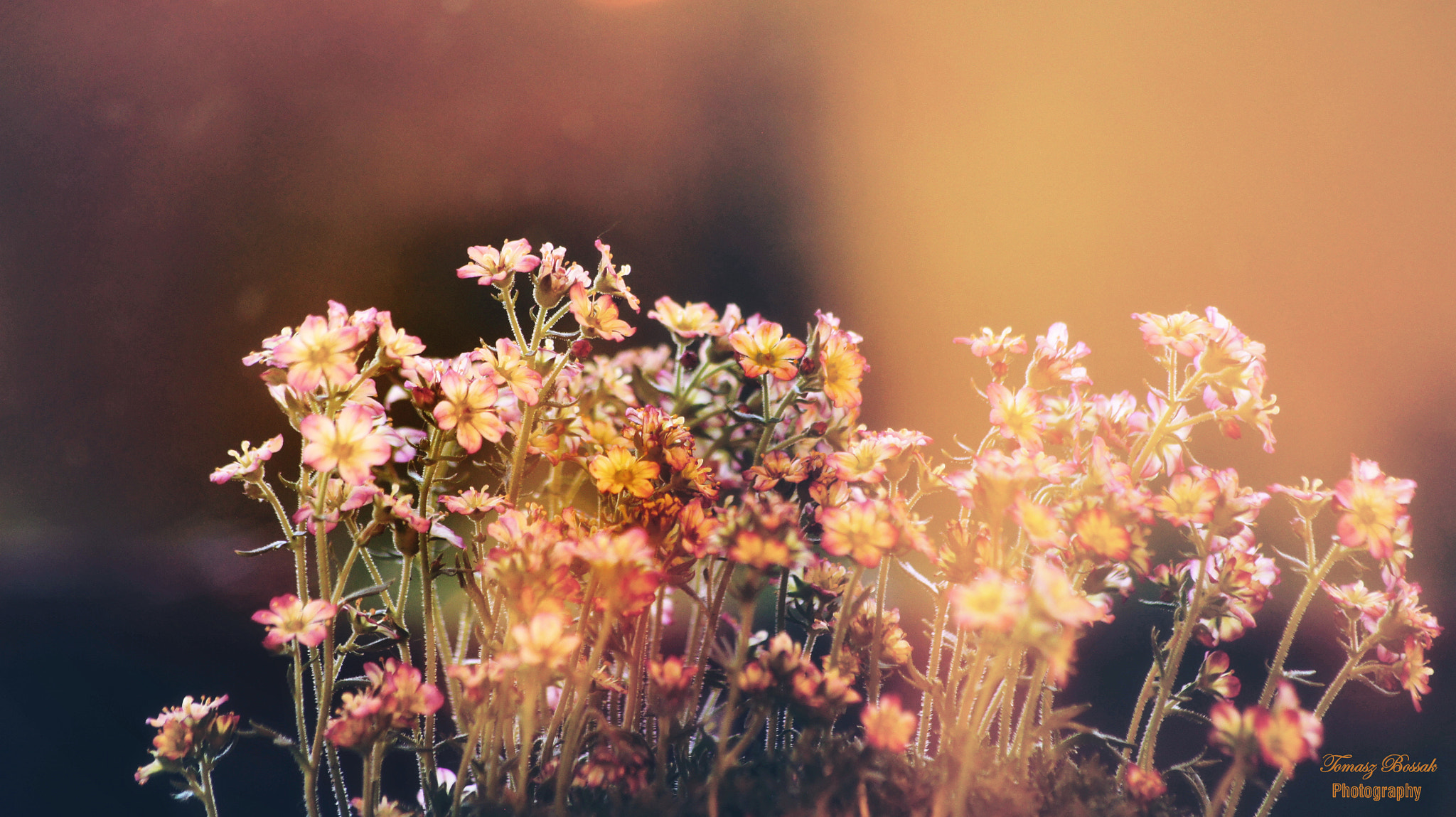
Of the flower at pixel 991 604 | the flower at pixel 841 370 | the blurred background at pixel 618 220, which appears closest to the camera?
the flower at pixel 991 604

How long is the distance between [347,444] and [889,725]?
1.23ft

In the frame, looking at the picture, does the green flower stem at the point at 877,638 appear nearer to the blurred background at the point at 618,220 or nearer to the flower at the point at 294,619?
the flower at the point at 294,619

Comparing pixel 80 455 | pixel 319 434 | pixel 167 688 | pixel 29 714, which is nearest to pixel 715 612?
pixel 319 434

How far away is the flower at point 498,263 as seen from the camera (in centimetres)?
52

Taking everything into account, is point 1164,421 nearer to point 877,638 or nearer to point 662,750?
point 877,638

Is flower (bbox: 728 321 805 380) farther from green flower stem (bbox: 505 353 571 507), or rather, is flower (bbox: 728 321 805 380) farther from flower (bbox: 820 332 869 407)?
green flower stem (bbox: 505 353 571 507)

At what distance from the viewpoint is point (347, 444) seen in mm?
436

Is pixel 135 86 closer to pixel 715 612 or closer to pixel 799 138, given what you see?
pixel 799 138

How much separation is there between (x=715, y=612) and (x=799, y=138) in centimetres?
114

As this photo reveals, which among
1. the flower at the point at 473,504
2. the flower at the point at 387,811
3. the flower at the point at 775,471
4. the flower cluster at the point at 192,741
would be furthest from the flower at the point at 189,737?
the flower at the point at 775,471

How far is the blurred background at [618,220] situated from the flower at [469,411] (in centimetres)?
73

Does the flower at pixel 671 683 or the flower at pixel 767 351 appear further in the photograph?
the flower at pixel 767 351

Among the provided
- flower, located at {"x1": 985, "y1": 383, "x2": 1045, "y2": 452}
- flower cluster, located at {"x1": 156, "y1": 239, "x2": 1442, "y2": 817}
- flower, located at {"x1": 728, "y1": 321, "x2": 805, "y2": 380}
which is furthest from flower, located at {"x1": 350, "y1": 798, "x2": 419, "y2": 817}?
flower, located at {"x1": 985, "y1": 383, "x2": 1045, "y2": 452}

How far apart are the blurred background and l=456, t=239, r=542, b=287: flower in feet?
2.53
